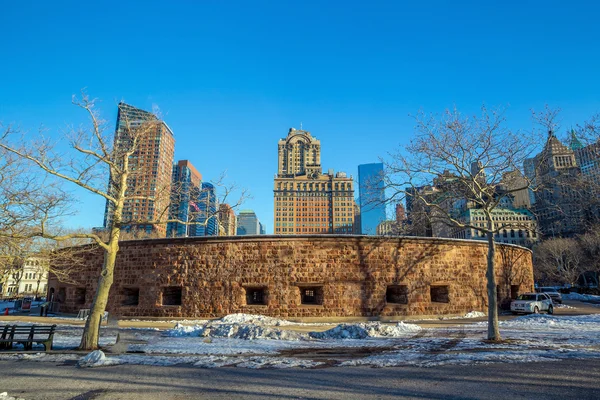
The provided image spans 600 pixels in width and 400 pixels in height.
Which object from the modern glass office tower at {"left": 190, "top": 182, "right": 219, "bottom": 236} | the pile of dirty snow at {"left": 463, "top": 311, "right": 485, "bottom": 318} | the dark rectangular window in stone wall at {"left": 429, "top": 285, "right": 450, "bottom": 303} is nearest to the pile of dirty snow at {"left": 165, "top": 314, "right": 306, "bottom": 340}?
the modern glass office tower at {"left": 190, "top": 182, "right": 219, "bottom": 236}

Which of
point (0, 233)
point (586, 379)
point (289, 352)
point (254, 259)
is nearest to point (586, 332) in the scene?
point (586, 379)

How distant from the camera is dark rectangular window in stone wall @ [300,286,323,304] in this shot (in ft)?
55.9

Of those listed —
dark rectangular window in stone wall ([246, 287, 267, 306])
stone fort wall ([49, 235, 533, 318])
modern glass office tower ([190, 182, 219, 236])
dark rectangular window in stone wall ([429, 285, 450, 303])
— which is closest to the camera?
modern glass office tower ([190, 182, 219, 236])

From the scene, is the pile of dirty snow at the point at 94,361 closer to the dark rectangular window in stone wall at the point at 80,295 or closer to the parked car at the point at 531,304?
the dark rectangular window in stone wall at the point at 80,295

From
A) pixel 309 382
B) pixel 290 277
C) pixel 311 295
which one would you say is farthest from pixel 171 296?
pixel 309 382

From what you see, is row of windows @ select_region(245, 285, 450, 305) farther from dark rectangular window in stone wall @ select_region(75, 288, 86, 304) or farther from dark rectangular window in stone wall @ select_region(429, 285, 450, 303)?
dark rectangular window in stone wall @ select_region(75, 288, 86, 304)

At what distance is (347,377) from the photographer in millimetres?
6527

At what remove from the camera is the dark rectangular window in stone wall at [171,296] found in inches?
694

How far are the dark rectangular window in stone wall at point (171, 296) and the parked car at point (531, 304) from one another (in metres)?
17.0

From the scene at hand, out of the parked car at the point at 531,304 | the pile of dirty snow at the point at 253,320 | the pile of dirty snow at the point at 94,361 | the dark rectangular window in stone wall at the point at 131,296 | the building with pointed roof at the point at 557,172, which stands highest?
the building with pointed roof at the point at 557,172

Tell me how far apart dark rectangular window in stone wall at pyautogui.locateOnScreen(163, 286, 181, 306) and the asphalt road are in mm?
10043

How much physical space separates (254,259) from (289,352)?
26.3ft

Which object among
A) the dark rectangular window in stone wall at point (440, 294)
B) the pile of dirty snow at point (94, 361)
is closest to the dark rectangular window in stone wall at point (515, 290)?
the dark rectangular window in stone wall at point (440, 294)

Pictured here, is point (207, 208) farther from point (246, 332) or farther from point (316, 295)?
point (246, 332)
